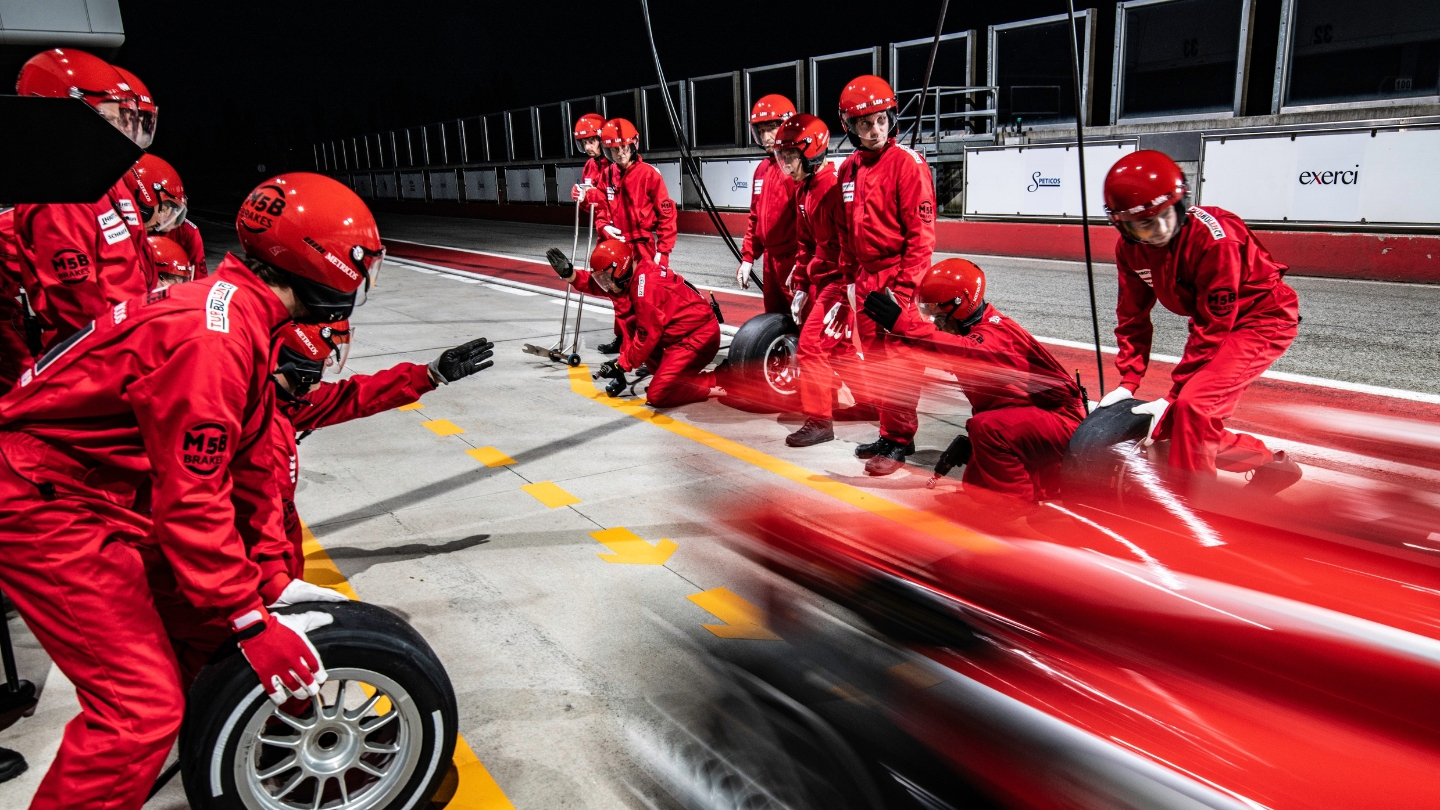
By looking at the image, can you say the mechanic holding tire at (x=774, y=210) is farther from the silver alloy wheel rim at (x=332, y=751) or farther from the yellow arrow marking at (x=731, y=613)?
the silver alloy wheel rim at (x=332, y=751)

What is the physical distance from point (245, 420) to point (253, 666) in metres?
0.66

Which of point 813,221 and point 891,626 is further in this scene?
point 813,221

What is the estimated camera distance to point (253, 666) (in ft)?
7.34

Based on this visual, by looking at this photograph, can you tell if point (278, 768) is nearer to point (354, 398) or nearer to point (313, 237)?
point (313, 237)

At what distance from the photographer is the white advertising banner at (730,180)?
22.0 metres

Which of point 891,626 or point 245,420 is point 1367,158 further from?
point 245,420

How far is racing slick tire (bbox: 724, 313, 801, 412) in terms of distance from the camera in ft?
23.8

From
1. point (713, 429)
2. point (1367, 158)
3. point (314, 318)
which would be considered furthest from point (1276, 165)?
point (314, 318)

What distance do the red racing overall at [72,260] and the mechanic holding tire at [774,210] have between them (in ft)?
14.7

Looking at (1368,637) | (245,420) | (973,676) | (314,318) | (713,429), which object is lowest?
(713,429)

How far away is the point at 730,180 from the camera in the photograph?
2262 centimetres

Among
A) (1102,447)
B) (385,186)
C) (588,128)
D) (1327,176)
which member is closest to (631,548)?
(1102,447)

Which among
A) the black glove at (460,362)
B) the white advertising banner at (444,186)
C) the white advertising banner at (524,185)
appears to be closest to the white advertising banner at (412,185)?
the white advertising banner at (444,186)

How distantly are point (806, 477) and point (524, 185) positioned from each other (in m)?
27.5
